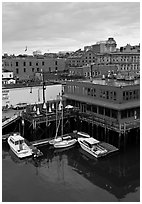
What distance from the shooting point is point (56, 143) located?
30.6m

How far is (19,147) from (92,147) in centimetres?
855

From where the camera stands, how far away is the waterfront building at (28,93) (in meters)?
42.1

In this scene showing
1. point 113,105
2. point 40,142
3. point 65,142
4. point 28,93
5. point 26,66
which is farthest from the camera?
point 26,66

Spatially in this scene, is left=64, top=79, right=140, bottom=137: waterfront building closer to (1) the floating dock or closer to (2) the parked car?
(1) the floating dock

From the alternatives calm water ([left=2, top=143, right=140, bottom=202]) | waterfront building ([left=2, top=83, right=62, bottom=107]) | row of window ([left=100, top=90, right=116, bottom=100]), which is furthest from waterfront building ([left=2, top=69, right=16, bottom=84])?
row of window ([left=100, top=90, right=116, bottom=100])

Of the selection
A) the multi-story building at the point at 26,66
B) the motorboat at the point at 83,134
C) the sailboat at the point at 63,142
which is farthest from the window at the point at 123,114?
the multi-story building at the point at 26,66

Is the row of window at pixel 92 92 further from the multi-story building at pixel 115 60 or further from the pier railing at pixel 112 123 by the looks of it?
the multi-story building at pixel 115 60

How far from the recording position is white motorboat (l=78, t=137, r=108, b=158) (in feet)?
90.6

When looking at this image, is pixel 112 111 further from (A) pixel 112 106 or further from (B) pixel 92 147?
(B) pixel 92 147

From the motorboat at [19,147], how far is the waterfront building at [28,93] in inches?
503

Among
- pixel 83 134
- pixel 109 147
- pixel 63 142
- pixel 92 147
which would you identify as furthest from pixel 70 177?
pixel 83 134

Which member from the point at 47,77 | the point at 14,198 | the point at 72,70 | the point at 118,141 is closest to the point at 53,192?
the point at 14,198

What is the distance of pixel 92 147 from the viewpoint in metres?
28.9

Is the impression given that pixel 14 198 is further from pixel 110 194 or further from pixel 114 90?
pixel 114 90
